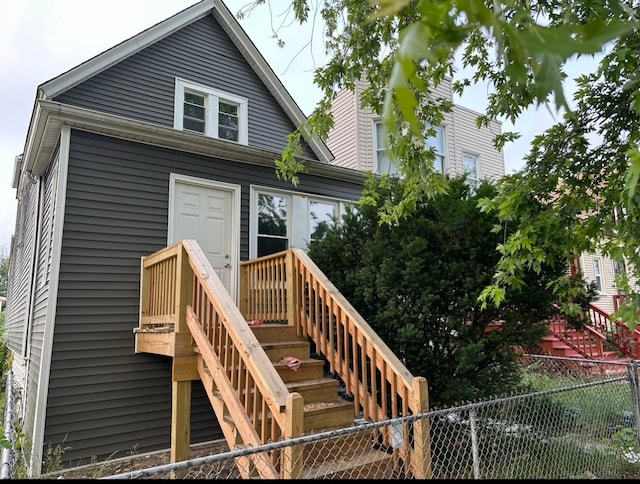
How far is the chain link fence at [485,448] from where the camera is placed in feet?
9.70

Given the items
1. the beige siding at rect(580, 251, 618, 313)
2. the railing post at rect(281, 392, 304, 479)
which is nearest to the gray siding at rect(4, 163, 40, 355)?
the railing post at rect(281, 392, 304, 479)

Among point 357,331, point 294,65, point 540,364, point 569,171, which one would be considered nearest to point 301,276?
point 357,331

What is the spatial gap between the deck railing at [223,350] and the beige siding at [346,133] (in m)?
7.46

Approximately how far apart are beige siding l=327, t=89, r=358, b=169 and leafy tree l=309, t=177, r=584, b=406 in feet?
23.5

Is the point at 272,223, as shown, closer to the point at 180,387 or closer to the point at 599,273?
the point at 180,387

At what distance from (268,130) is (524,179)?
222 inches

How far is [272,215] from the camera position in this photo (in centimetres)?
701

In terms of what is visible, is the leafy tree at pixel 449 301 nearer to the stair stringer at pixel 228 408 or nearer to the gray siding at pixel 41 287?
the stair stringer at pixel 228 408

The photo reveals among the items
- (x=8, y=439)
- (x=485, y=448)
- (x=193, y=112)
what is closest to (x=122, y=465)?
(x=8, y=439)

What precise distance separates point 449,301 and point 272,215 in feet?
11.9

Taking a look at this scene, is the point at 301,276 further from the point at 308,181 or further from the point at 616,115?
the point at 616,115

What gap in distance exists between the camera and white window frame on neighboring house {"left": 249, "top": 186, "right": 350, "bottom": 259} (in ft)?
22.0

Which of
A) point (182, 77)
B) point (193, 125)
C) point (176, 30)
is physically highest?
point (176, 30)

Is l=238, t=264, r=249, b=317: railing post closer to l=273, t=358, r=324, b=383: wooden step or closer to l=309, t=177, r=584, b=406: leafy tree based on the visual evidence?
l=273, t=358, r=324, b=383: wooden step
